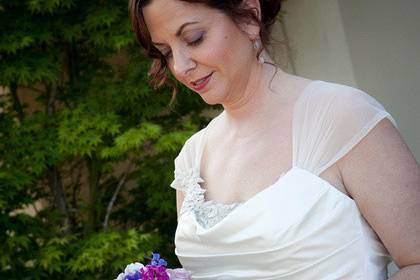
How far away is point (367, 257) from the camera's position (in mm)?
1919

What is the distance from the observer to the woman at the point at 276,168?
1848 millimetres

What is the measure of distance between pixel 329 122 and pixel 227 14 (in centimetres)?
44

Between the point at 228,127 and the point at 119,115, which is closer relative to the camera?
the point at 228,127

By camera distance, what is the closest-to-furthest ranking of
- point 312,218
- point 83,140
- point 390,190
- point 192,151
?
point 390,190 → point 312,218 → point 192,151 → point 83,140

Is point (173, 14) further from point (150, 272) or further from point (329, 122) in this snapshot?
point (150, 272)

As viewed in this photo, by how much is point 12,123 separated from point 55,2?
32.4 inches

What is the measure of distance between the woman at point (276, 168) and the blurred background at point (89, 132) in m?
1.68

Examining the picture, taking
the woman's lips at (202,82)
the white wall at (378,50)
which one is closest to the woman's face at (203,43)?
the woman's lips at (202,82)

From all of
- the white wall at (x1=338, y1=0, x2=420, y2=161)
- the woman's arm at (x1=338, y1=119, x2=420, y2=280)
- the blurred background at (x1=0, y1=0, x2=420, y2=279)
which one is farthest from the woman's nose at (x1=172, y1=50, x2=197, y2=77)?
the blurred background at (x1=0, y1=0, x2=420, y2=279)

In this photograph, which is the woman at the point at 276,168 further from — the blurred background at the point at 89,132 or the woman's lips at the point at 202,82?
the blurred background at the point at 89,132

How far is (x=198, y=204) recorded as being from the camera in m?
2.27

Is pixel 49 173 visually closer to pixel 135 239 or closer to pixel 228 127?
A: pixel 135 239

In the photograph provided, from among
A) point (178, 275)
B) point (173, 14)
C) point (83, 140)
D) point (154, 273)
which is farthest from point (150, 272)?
point (83, 140)

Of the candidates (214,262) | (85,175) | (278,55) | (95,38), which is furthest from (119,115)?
(214,262)
